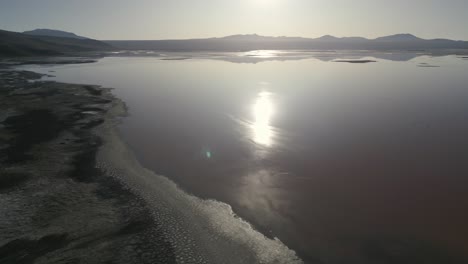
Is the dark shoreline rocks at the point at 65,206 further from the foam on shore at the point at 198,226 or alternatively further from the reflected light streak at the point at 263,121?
the reflected light streak at the point at 263,121

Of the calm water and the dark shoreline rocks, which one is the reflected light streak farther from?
the dark shoreline rocks

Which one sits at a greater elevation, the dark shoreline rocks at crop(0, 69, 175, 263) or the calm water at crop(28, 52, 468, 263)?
the dark shoreline rocks at crop(0, 69, 175, 263)

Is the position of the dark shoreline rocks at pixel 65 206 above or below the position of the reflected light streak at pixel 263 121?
above

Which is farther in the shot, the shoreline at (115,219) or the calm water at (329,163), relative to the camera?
the calm water at (329,163)

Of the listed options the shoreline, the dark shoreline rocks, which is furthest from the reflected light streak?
the dark shoreline rocks

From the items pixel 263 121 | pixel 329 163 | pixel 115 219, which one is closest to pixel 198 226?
pixel 115 219

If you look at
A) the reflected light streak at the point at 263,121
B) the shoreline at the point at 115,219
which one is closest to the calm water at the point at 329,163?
the reflected light streak at the point at 263,121

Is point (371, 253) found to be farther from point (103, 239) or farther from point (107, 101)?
point (107, 101)
